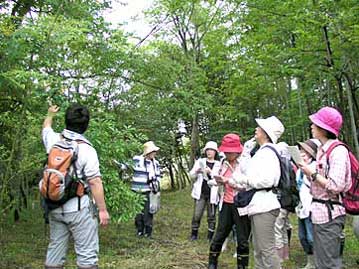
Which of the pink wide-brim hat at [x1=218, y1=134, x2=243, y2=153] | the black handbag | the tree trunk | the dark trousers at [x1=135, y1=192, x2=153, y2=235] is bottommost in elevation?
the dark trousers at [x1=135, y1=192, x2=153, y2=235]

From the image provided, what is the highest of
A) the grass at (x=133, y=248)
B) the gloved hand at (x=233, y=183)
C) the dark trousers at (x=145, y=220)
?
the gloved hand at (x=233, y=183)

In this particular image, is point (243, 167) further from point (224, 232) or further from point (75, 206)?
point (75, 206)

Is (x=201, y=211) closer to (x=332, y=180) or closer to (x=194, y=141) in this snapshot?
(x=332, y=180)

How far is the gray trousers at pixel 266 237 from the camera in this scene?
4.04m

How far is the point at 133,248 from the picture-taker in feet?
22.6

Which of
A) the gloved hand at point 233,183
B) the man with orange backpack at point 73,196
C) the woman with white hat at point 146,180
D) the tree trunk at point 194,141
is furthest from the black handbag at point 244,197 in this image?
the tree trunk at point 194,141

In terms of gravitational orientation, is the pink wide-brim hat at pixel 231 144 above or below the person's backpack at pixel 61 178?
above

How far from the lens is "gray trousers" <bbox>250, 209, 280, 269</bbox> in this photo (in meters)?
4.04

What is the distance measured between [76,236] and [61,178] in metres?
0.48

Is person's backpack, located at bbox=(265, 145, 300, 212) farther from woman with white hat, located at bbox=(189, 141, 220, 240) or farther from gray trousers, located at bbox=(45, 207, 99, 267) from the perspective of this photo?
woman with white hat, located at bbox=(189, 141, 220, 240)

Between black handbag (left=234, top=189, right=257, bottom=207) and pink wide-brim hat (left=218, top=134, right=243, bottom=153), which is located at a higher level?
pink wide-brim hat (left=218, top=134, right=243, bottom=153)

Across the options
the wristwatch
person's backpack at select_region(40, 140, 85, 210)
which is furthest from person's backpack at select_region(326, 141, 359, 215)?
person's backpack at select_region(40, 140, 85, 210)

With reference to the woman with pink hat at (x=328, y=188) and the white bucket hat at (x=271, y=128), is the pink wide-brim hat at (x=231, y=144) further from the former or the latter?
the woman with pink hat at (x=328, y=188)

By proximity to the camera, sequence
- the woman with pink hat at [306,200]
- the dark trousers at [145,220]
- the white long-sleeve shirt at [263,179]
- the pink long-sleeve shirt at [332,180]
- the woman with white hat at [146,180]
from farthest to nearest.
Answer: the dark trousers at [145,220] → the woman with white hat at [146,180] → the woman with pink hat at [306,200] → the white long-sleeve shirt at [263,179] → the pink long-sleeve shirt at [332,180]
